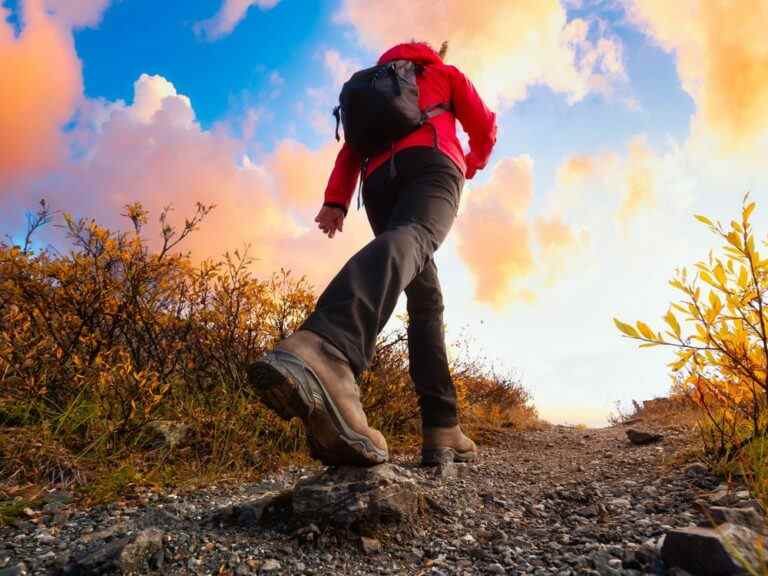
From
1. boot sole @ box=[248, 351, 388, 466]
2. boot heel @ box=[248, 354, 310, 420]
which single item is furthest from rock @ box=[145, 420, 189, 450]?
boot heel @ box=[248, 354, 310, 420]

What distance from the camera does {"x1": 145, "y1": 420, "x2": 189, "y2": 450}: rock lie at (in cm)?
262

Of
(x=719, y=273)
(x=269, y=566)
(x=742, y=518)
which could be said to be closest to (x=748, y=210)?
(x=719, y=273)

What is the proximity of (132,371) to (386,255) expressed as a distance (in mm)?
1769

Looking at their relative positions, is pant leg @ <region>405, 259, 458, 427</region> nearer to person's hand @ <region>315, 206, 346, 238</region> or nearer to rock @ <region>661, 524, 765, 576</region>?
person's hand @ <region>315, 206, 346, 238</region>

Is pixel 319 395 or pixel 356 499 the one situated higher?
pixel 319 395

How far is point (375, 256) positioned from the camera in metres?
1.87

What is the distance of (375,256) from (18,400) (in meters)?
1.97

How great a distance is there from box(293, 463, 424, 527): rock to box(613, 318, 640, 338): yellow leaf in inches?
35.9

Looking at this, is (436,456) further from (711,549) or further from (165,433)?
(711,549)

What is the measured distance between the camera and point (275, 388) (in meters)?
1.58

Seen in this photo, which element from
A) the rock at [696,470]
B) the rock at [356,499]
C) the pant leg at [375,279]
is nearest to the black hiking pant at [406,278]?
the pant leg at [375,279]

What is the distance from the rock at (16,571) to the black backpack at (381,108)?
2023mm

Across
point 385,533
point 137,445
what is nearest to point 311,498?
point 385,533

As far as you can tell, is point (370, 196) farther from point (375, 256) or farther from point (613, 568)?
point (613, 568)
